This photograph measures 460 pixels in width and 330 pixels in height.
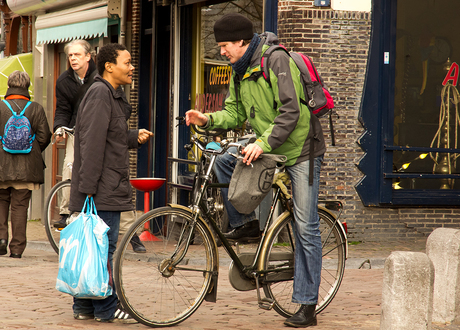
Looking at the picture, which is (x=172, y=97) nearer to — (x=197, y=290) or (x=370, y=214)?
(x=370, y=214)

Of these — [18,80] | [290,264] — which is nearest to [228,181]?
[290,264]

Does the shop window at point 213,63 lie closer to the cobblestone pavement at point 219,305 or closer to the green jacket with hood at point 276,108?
the cobblestone pavement at point 219,305

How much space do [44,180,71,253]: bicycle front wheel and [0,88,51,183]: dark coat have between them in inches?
12.4

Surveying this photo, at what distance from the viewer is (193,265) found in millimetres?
4594

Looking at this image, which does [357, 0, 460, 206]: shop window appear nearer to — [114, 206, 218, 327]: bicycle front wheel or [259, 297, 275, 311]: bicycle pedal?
[259, 297, 275, 311]: bicycle pedal

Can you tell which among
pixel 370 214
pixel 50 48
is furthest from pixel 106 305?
pixel 50 48

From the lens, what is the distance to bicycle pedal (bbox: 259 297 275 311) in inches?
185

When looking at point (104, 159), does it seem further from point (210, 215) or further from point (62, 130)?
point (62, 130)

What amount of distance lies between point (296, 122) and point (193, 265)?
45.8 inches

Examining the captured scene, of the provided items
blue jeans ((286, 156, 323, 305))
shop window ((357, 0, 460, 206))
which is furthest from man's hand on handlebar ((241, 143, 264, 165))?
shop window ((357, 0, 460, 206))

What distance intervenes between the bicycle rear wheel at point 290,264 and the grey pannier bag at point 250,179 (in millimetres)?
415

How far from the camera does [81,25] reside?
11.5 metres

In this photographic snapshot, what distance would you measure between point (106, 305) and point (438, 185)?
18.9 feet

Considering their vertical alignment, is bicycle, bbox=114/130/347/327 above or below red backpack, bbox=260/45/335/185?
below
